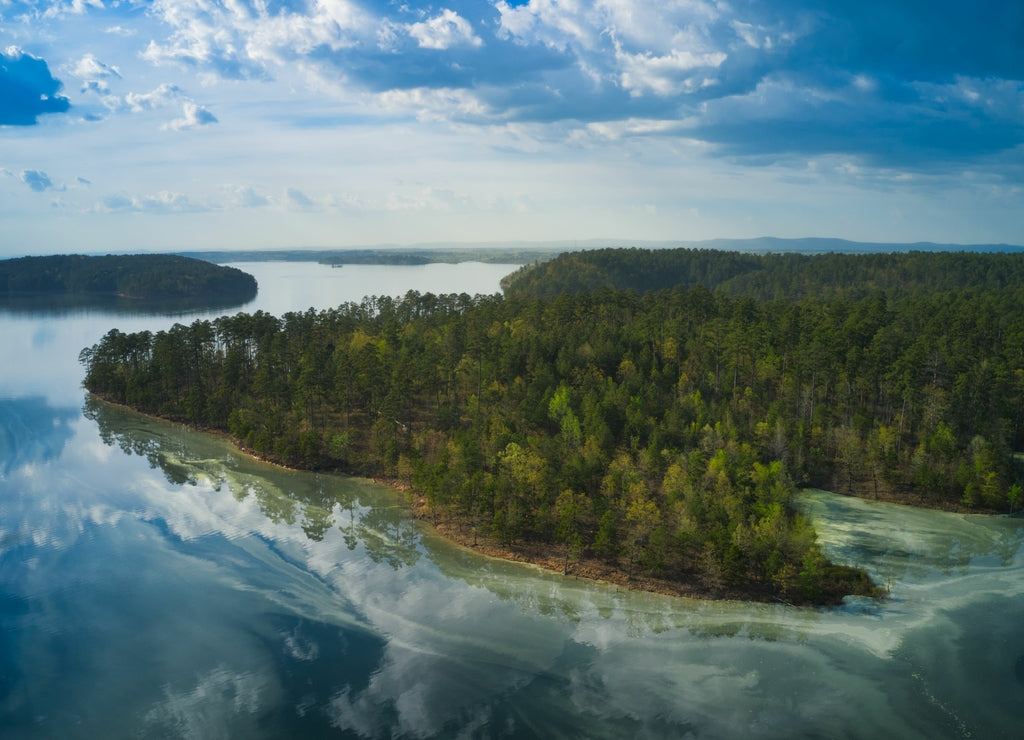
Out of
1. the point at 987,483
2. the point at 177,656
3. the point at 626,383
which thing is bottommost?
the point at 177,656

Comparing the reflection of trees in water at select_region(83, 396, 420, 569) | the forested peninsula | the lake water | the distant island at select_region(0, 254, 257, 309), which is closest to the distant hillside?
the forested peninsula

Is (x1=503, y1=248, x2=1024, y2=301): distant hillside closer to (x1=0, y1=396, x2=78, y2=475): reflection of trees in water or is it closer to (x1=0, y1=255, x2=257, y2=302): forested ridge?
(x1=0, y1=255, x2=257, y2=302): forested ridge

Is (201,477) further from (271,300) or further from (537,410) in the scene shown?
(271,300)

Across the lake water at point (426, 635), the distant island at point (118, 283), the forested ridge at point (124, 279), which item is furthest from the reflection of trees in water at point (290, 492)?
the forested ridge at point (124, 279)

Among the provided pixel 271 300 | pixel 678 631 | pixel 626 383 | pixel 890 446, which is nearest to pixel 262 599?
pixel 678 631

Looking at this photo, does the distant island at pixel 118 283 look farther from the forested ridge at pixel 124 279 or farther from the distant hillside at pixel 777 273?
the distant hillside at pixel 777 273

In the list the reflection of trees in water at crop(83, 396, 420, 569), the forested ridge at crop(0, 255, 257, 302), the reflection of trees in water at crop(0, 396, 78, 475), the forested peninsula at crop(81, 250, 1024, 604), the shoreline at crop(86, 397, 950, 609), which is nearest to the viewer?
the shoreline at crop(86, 397, 950, 609)
